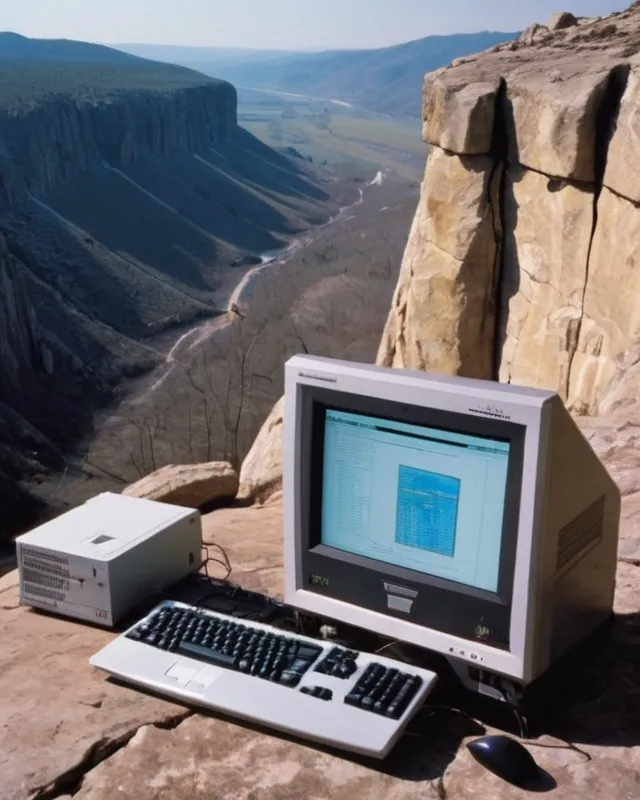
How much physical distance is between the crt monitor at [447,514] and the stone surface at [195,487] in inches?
124

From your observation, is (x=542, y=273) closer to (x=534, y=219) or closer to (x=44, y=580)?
(x=534, y=219)

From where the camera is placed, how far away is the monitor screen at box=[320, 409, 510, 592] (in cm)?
236

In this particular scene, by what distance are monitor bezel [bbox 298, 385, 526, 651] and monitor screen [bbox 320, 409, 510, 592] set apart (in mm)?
19

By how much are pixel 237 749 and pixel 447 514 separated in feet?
2.49

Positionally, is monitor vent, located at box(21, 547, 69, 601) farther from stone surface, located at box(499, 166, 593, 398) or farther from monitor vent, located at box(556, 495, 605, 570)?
stone surface, located at box(499, 166, 593, 398)

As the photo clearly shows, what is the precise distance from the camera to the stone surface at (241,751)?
216 centimetres

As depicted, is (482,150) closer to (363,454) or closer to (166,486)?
(166,486)

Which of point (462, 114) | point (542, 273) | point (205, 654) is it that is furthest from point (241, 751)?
point (462, 114)

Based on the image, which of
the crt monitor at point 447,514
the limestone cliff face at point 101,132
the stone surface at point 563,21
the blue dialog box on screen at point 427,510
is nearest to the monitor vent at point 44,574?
the crt monitor at point 447,514

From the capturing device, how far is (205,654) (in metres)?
2.61

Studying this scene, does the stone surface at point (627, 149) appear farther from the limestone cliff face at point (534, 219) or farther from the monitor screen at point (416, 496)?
the monitor screen at point (416, 496)

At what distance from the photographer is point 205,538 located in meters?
4.22

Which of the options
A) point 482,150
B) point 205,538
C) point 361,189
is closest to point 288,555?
point 205,538

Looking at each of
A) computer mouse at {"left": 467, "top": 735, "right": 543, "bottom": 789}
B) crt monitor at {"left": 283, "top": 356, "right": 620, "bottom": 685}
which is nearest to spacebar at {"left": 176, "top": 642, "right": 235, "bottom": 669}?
crt monitor at {"left": 283, "top": 356, "right": 620, "bottom": 685}
